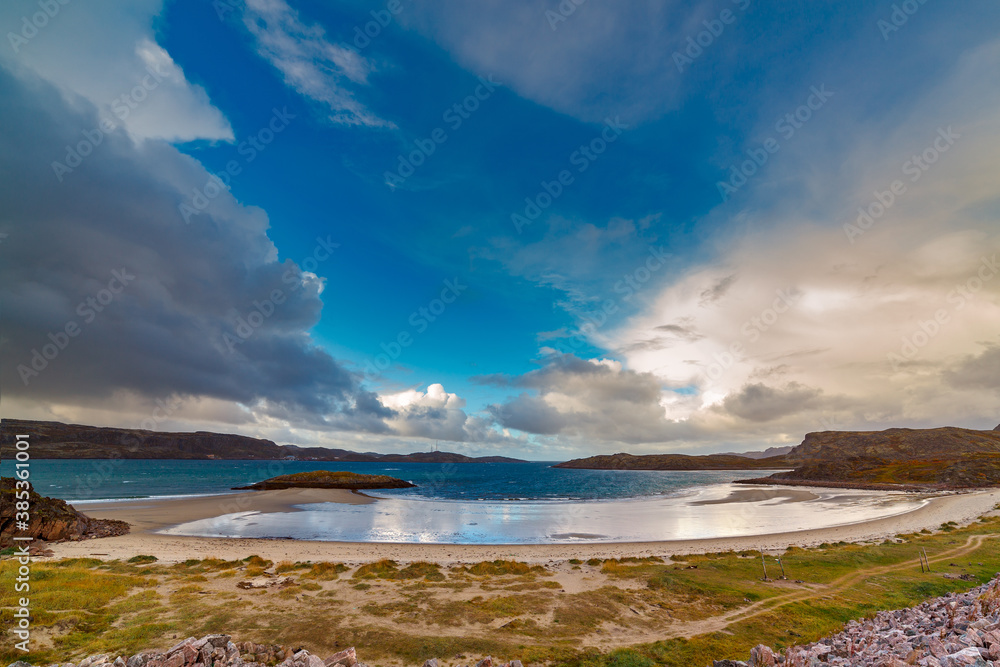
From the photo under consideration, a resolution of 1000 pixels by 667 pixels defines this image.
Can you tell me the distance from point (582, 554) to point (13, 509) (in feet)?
153

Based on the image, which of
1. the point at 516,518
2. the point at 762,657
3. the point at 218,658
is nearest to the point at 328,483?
the point at 516,518

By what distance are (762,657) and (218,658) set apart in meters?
17.7

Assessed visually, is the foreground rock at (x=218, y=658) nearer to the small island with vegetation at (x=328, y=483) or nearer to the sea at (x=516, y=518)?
the sea at (x=516, y=518)

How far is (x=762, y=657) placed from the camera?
13.3m

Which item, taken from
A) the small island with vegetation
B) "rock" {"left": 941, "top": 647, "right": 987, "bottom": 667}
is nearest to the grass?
"rock" {"left": 941, "top": 647, "right": 987, "bottom": 667}

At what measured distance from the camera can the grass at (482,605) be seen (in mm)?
16484

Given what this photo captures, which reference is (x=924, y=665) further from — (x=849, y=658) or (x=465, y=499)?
(x=465, y=499)

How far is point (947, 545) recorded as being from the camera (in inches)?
1305

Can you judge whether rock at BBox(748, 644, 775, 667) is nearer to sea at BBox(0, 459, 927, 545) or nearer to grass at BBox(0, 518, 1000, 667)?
grass at BBox(0, 518, 1000, 667)

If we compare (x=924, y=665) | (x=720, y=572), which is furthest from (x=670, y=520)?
(x=924, y=665)

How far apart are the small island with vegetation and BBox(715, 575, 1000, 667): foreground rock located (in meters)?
112

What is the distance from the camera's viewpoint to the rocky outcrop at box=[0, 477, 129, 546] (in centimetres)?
3266

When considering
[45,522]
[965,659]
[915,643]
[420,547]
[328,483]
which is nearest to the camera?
[965,659]

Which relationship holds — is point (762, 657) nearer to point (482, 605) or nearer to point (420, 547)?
point (482, 605)
